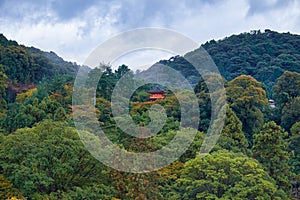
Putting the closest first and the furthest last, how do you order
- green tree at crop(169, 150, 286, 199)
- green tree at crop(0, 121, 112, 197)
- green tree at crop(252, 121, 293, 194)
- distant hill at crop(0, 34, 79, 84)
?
green tree at crop(0, 121, 112, 197) → green tree at crop(169, 150, 286, 199) → green tree at crop(252, 121, 293, 194) → distant hill at crop(0, 34, 79, 84)

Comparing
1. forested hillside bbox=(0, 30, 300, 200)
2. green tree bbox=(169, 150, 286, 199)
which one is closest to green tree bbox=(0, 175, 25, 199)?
forested hillside bbox=(0, 30, 300, 200)

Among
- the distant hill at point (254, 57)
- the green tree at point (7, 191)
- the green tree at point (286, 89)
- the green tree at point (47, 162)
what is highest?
the distant hill at point (254, 57)

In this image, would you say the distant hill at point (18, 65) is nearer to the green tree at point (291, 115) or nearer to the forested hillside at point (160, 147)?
the forested hillside at point (160, 147)

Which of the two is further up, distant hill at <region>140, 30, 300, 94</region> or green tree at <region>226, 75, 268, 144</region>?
distant hill at <region>140, 30, 300, 94</region>

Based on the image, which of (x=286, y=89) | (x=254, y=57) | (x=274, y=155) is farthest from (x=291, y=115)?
(x=254, y=57)

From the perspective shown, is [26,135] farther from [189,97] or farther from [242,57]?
[242,57]

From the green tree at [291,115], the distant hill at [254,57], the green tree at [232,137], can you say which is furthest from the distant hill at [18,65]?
the green tree at [232,137]

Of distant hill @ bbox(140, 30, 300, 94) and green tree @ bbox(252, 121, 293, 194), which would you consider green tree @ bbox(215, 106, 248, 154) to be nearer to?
green tree @ bbox(252, 121, 293, 194)
